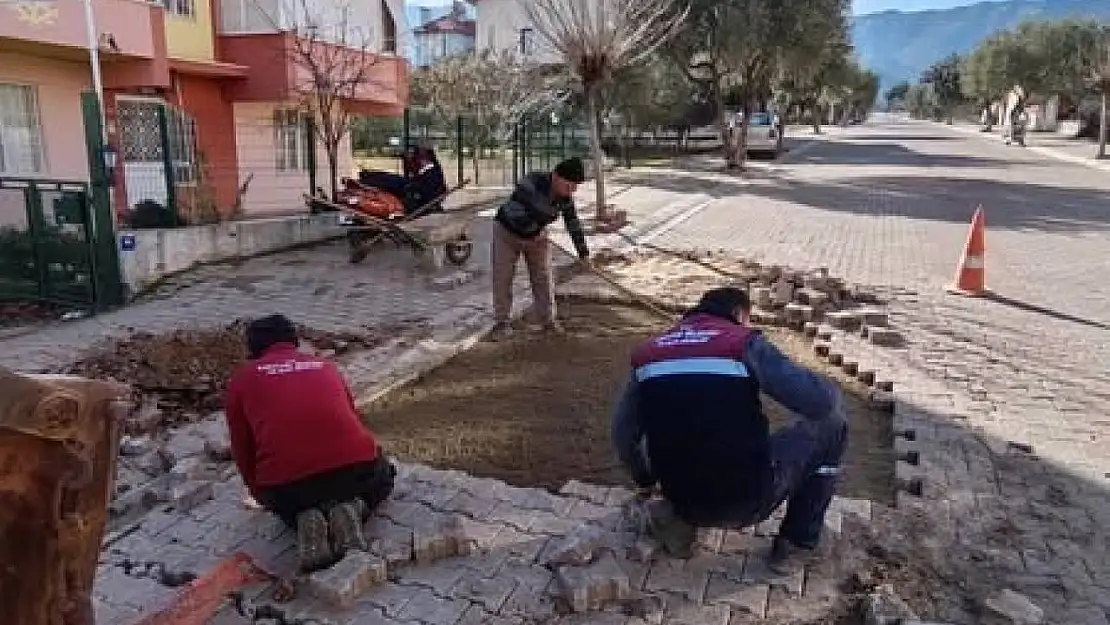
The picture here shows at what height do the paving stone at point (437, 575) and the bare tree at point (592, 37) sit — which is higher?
the bare tree at point (592, 37)

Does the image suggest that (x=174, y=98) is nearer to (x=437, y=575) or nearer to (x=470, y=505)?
(x=470, y=505)

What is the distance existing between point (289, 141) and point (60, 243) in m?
8.73

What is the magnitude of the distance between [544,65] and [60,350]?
17.4 meters

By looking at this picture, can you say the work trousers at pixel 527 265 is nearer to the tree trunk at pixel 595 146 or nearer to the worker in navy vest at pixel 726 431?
the worker in navy vest at pixel 726 431

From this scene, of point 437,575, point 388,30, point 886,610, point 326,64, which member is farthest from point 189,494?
point 388,30

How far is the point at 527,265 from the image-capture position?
730 cm

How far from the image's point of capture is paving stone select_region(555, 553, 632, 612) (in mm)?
3111

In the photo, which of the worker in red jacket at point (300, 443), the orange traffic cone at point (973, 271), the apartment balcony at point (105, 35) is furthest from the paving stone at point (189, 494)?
the apartment balcony at point (105, 35)

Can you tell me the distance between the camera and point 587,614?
10.2 feet

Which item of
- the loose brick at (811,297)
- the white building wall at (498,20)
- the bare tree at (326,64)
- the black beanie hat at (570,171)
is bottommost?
the loose brick at (811,297)

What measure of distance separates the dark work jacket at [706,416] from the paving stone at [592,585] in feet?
1.23

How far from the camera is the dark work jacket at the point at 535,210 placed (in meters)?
6.83

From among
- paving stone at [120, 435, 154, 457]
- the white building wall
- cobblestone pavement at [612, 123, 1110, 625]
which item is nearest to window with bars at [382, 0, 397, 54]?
cobblestone pavement at [612, 123, 1110, 625]

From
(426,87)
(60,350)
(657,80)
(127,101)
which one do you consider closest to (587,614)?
(60,350)
